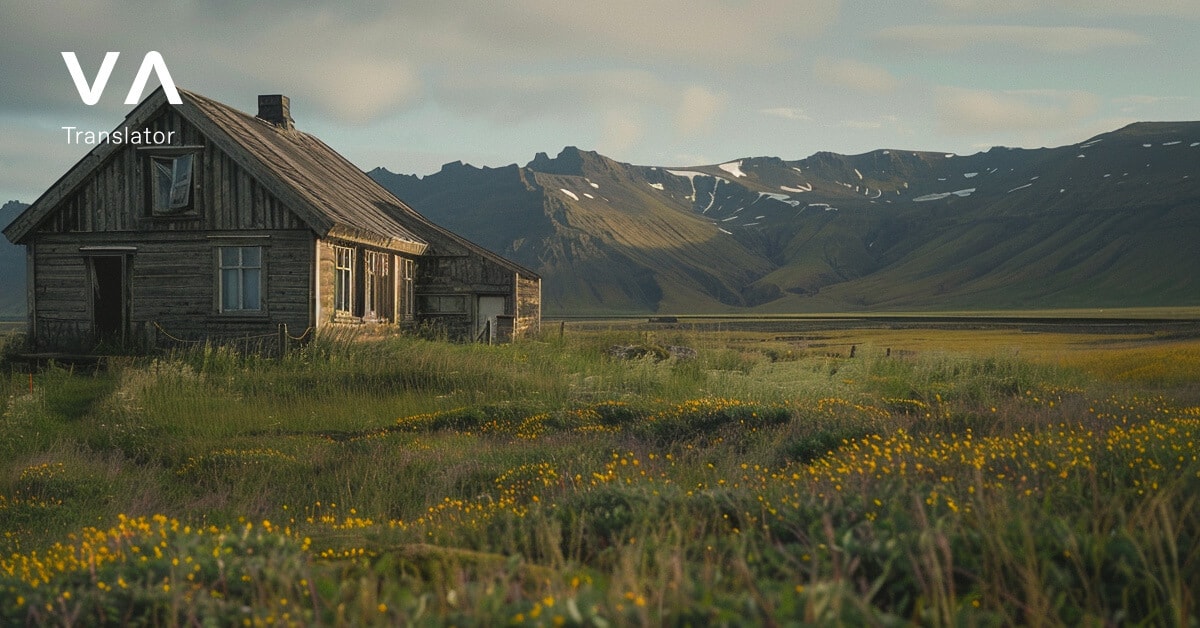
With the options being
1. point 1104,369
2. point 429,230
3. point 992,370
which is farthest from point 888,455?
point 429,230

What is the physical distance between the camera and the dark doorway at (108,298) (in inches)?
920

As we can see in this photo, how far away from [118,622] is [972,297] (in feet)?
691

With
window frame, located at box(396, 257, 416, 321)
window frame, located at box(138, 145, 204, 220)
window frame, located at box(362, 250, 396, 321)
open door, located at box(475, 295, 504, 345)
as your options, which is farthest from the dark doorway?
open door, located at box(475, 295, 504, 345)

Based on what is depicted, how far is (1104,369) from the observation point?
22812mm

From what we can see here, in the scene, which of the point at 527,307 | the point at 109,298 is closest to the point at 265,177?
the point at 109,298

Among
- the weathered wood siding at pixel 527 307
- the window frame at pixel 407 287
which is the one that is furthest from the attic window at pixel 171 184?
the weathered wood siding at pixel 527 307

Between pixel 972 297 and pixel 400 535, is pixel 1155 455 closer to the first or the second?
pixel 400 535

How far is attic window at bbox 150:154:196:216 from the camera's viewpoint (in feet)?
74.1

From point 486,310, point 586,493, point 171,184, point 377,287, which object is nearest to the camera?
point 586,493

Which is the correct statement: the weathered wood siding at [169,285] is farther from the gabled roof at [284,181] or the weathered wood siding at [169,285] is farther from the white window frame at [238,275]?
the gabled roof at [284,181]

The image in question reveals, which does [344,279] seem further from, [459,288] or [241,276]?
[459,288]

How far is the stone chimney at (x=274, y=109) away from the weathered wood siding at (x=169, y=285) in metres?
9.28

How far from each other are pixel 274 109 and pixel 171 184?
9.10m

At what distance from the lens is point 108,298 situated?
85.9 ft
